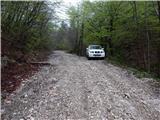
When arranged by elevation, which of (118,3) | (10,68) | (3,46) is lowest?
(10,68)

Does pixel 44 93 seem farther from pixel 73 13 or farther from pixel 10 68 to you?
pixel 73 13

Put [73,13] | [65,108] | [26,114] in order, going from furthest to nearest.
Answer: [73,13], [65,108], [26,114]

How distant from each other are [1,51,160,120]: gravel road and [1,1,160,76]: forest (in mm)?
4728

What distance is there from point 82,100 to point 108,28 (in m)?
19.9

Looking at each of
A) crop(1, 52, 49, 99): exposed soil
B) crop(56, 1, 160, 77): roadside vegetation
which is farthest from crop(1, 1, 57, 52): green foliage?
crop(56, 1, 160, 77): roadside vegetation

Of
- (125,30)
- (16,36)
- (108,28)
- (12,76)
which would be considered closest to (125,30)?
(125,30)

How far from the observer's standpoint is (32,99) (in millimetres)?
9117

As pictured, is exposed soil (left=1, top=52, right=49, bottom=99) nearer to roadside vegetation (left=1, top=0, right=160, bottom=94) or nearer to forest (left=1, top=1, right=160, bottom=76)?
roadside vegetation (left=1, top=0, right=160, bottom=94)

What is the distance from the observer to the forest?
17094 millimetres

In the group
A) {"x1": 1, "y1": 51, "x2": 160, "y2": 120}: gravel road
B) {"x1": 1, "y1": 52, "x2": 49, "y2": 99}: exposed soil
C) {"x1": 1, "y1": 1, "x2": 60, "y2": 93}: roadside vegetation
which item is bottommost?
{"x1": 1, "y1": 51, "x2": 160, "y2": 120}: gravel road

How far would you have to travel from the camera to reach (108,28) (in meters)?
28.0

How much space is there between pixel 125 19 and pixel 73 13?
15.4 meters

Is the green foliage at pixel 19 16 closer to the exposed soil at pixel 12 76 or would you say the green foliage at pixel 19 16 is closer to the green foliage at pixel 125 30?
the exposed soil at pixel 12 76

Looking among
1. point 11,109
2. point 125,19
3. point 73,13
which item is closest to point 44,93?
point 11,109
